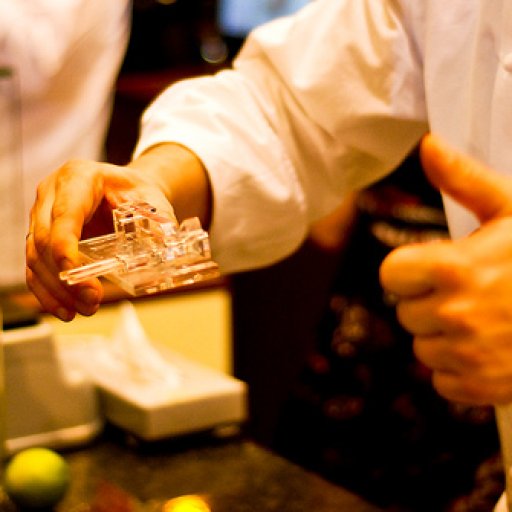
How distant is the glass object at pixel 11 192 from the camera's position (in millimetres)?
1926

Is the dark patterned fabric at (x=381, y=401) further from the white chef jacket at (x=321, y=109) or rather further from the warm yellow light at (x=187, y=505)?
A: the warm yellow light at (x=187, y=505)

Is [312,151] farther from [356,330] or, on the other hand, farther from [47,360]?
[356,330]

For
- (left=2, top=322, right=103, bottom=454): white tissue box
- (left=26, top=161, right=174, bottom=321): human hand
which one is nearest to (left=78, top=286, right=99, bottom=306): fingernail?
(left=26, top=161, right=174, bottom=321): human hand

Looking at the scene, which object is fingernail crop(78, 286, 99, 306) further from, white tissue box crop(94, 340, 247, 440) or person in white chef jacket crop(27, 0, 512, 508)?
white tissue box crop(94, 340, 247, 440)

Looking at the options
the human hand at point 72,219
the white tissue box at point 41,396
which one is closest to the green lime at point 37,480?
the white tissue box at point 41,396

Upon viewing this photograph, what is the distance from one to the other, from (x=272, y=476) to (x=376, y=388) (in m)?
0.68

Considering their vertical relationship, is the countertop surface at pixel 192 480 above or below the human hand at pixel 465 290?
below

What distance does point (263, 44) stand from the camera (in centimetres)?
136

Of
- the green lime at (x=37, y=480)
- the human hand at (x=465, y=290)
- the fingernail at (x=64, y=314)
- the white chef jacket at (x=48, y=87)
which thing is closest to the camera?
the human hand at (x=465, y=290)

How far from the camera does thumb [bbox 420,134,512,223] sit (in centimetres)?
70

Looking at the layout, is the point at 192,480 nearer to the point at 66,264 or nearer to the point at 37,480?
the point at 37,480

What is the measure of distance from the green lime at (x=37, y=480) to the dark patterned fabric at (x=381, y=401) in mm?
850

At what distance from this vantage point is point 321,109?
1.31 m

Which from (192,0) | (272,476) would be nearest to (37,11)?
(272,476)
